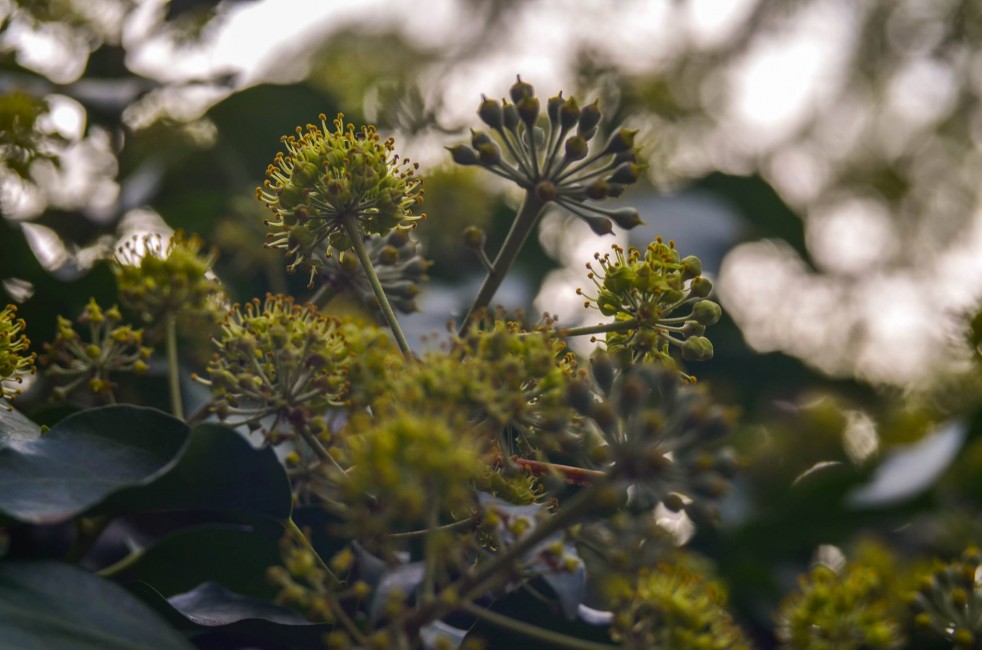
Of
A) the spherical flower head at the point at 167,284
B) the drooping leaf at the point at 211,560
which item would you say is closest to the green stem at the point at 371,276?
the spherical flower head at the point at 167,284

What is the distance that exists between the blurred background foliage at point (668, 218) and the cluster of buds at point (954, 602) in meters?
0.17

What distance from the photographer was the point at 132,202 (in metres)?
2.11

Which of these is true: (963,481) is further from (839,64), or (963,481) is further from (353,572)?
(839,64)

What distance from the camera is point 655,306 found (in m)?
1.09

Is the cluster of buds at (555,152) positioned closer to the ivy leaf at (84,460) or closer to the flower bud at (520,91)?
the flower bud at (520,91)

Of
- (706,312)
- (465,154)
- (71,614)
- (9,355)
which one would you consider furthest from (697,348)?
(9,355)

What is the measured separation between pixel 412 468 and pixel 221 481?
412mm

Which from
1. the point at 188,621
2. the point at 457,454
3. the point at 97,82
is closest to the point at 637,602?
the point at 457,454

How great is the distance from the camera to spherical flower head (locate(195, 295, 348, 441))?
1.02 meters

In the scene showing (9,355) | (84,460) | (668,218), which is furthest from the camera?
(668,218)

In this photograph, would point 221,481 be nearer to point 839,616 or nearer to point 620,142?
point 620,142

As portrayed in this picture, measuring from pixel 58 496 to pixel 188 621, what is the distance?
0.61 ft

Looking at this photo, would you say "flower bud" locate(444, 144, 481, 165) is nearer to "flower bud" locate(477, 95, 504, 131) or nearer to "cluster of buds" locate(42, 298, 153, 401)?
"flower bud" locate(477, 95, 504, 131)

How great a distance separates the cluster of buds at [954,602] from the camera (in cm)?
115
